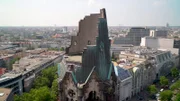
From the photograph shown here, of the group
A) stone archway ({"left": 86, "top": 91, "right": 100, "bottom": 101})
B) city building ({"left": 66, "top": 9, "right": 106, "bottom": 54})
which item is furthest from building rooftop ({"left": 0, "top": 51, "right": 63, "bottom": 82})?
stone archway ({"left": 86, "top": 91, "right": 100, "bottom": 101})

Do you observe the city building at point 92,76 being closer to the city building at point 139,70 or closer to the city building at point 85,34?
the city building at point 85,34

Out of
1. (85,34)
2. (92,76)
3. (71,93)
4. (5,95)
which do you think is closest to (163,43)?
(5,95)

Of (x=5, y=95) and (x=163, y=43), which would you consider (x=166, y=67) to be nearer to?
(x=163, y=43)

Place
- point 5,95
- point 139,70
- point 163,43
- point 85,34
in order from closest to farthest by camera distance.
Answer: point 85,34
point 5,95
point 139,70
point 163,43

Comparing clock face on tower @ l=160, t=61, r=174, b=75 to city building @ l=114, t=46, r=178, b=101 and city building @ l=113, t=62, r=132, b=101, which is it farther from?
city building @ l=113, t=62, r=132, b=101

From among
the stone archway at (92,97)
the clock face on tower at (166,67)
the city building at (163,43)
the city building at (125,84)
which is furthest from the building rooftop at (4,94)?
the city building at (163,43)
